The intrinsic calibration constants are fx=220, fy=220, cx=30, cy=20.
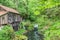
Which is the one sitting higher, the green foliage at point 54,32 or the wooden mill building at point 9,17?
the green foliage at point 54,32

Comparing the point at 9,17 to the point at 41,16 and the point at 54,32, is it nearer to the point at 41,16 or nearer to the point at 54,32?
the point at 41,16

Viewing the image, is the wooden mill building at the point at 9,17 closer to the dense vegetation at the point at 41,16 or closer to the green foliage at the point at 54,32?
the dense vegetation at the point at 41,16

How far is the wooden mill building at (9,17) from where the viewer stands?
34.9 metres

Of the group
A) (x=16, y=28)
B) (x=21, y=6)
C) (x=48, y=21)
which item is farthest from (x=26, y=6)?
(x=48, y=21)

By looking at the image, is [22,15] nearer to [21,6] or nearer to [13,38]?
[21,6]

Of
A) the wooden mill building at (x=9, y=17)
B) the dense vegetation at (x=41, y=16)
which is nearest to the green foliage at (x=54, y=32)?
the dense vegetation at (x=41, y=16)

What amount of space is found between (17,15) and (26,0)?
6.15 m

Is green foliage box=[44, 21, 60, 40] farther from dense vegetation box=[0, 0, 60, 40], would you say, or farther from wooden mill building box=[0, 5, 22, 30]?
wooden mill building box=[0, 5, 22, 30]

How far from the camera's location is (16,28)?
38.4 meters

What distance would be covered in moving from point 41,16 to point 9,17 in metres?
29.5

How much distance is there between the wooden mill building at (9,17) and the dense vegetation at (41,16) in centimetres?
121

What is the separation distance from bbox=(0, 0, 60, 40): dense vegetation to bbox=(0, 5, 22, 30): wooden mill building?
1.21 metres

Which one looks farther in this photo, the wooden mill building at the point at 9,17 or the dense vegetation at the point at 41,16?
the wooden mill building at the point at 9,17

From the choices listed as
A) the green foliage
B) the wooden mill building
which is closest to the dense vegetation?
the green foliage
